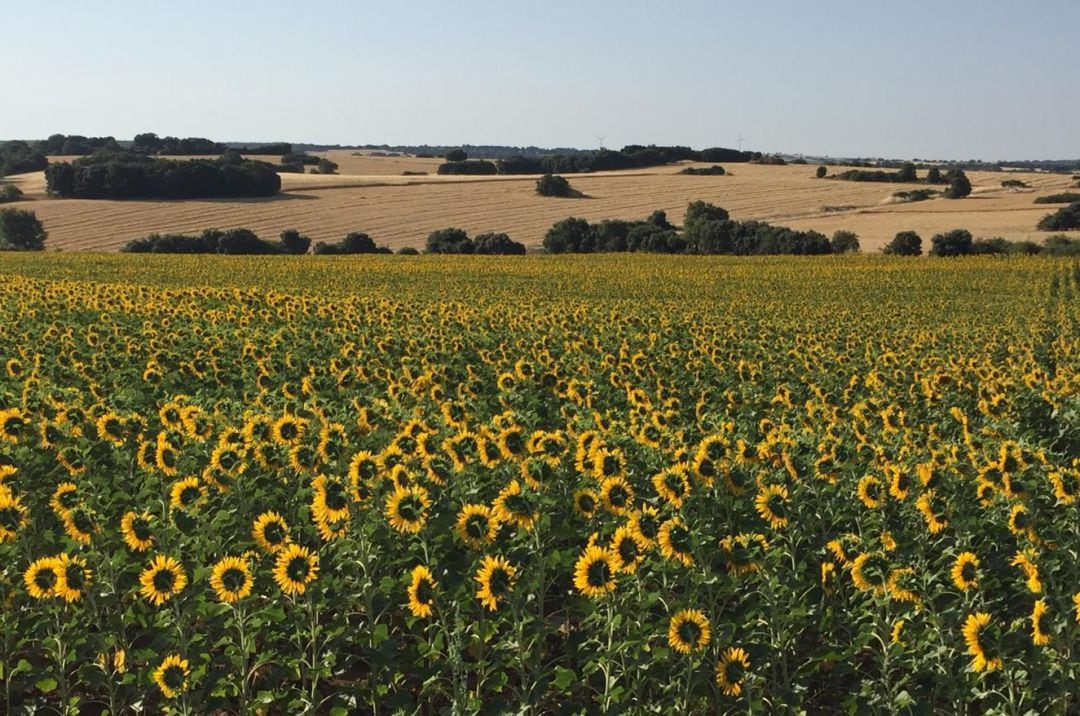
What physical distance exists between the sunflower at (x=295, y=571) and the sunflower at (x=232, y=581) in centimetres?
17

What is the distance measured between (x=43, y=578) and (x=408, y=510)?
2008 mm

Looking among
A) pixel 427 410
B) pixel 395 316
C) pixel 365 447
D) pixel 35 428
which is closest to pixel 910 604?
pixel 365 447

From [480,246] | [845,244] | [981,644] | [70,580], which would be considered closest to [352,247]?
[480,246]

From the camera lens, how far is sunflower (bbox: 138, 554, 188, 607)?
5.51 m

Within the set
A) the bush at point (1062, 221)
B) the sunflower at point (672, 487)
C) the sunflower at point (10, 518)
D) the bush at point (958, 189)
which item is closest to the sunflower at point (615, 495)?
the sunflower at point (672, 487)

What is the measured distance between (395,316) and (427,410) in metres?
12.4

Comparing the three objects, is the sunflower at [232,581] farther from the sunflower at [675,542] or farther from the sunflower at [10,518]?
the sunflower at [675,542]

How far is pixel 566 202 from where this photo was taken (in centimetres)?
9256

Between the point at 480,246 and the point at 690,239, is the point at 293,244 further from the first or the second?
the point at 690,239

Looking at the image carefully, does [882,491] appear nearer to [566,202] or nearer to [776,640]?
[776,640]

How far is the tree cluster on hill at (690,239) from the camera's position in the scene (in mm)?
63812

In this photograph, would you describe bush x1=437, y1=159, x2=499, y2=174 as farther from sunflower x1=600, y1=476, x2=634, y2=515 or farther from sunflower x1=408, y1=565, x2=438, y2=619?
sunflower x1=408, y1=565, x2=438, y2=619

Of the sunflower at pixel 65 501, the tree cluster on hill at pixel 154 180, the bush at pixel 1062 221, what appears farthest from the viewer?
the tree cluster on hill at pixel 154 180

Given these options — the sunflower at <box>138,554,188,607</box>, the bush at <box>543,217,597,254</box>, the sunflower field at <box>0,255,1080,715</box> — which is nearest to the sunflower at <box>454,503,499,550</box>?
the sunflower field at <box>0,255,1080,715</box>
